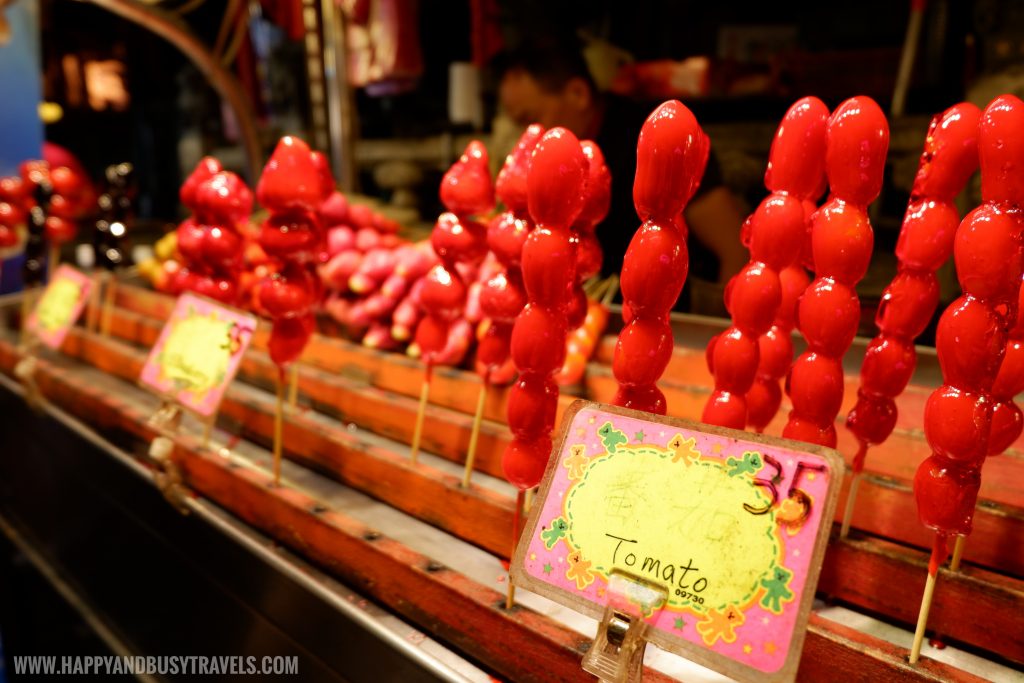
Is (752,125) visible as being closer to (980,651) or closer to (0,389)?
(980,651)

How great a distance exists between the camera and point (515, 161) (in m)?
0.94

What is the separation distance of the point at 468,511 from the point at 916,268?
72 cm

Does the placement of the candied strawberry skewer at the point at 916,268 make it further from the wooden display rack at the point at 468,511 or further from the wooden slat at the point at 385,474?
the wooden slat at the point at 385,474

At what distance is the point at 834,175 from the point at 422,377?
96cm

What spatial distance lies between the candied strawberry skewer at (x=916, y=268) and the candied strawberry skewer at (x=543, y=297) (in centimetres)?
35

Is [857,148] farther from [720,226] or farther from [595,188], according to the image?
[720,226]

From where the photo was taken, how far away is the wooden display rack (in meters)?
0.75

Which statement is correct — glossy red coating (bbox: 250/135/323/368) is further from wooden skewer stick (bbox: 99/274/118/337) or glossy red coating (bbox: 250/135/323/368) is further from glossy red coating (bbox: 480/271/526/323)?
wooden skewer stick (bbox: 99/274/118/337)

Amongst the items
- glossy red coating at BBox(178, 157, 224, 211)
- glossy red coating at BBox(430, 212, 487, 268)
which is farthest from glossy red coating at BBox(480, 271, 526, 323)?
glossy red coating at BBox(178, 157, 224, 211)

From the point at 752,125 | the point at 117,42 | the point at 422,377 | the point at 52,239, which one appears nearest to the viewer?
the point at 422,377

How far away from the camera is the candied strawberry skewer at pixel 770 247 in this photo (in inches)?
28.2

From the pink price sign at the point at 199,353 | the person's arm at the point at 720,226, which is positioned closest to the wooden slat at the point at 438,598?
the pink price sign at the point at 199,353

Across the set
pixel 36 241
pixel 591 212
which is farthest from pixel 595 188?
pixel 36 241

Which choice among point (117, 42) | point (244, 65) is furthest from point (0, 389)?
point (117, 42)
